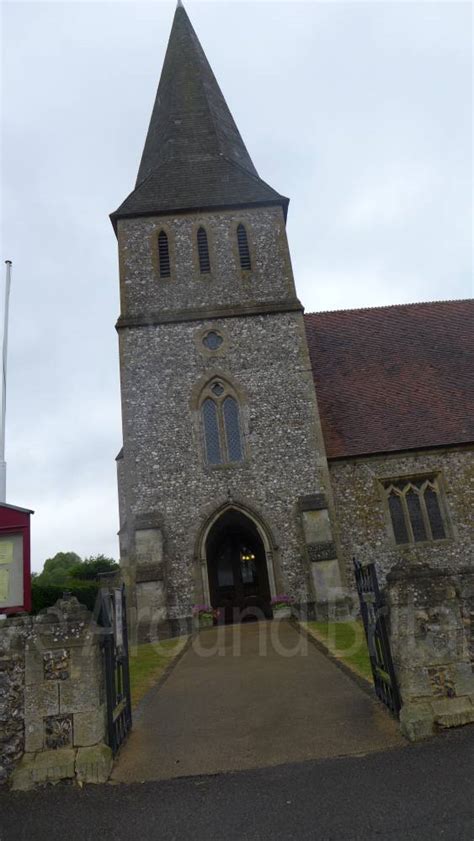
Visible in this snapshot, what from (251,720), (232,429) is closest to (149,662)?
(251,720)

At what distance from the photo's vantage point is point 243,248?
17953 mm

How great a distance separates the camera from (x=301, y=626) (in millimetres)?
12750

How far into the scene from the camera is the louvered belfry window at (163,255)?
1753 cm

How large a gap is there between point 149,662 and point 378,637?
5.59 m

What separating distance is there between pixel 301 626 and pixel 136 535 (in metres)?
4.60

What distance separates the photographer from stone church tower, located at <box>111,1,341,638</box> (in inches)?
570

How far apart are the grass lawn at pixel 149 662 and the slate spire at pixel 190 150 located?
12.7 meters

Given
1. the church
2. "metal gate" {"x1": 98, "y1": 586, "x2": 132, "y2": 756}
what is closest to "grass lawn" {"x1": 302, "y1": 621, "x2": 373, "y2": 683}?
the church

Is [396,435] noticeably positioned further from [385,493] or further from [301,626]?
[301,626]

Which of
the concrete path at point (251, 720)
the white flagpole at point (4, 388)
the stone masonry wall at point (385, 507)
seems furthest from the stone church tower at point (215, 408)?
the concrete path at point (251, 720)

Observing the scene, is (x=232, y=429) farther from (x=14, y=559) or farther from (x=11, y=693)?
(x=11, y=693)

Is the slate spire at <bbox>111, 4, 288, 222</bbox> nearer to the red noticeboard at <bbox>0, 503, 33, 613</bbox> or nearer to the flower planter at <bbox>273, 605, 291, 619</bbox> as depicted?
the flower planter at <bbox>273, 605, 291, 619</bbox>

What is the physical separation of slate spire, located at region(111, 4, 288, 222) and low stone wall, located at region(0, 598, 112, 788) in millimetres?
15387

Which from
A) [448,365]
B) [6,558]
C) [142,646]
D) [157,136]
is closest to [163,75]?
[157,136]
